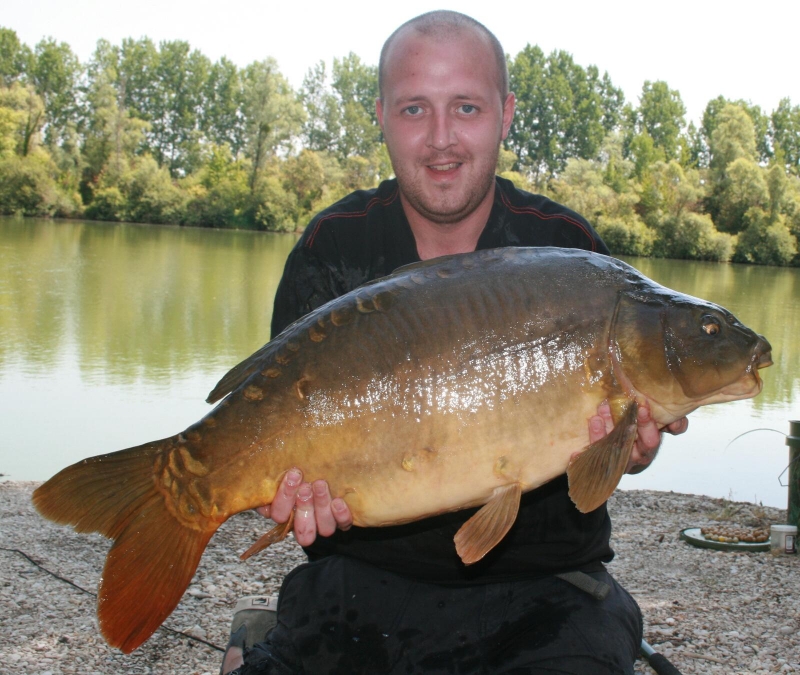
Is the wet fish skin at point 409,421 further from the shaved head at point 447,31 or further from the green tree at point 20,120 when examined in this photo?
the green tree at point 20,120

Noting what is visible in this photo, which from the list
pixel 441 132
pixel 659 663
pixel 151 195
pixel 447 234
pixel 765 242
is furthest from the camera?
pixel 151 195

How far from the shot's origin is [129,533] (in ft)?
5.26

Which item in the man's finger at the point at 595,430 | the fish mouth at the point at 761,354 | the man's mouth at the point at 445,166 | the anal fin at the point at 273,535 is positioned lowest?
the anal fin at the point at 273,535

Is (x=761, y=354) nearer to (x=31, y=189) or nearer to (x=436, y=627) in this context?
(x=436, y=627)

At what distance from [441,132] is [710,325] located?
0.88 m

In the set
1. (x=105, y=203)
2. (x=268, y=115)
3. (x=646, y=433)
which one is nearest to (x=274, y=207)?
(x=268, y=115)

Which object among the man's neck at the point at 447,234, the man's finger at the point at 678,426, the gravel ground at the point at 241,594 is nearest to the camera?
the man's finger at the point at 678,426

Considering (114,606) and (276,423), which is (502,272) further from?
(114,606)

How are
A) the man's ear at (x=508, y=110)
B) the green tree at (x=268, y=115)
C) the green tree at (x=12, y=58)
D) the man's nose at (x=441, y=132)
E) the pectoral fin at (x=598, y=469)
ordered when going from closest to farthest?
1. the pectoral fin at (x=598, y=469)
2. the man's nose at (x=441, y=132)
3. the man's ear at (x=508, y=110)
4. the green tree at (x=268, y=115)
5. the green tree at (x=12, y=58)

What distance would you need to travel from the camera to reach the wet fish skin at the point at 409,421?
1.59 metres

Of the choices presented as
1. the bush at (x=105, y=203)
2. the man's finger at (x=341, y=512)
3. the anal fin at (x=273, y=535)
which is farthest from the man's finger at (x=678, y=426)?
the bush at (x=105, y=203)

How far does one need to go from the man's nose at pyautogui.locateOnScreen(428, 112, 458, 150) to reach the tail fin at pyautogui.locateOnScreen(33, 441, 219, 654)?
112 centimetres

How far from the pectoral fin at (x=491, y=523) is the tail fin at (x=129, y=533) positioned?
480mm

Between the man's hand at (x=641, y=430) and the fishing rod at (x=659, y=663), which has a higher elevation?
the man's hand at (x=641, y=430)
